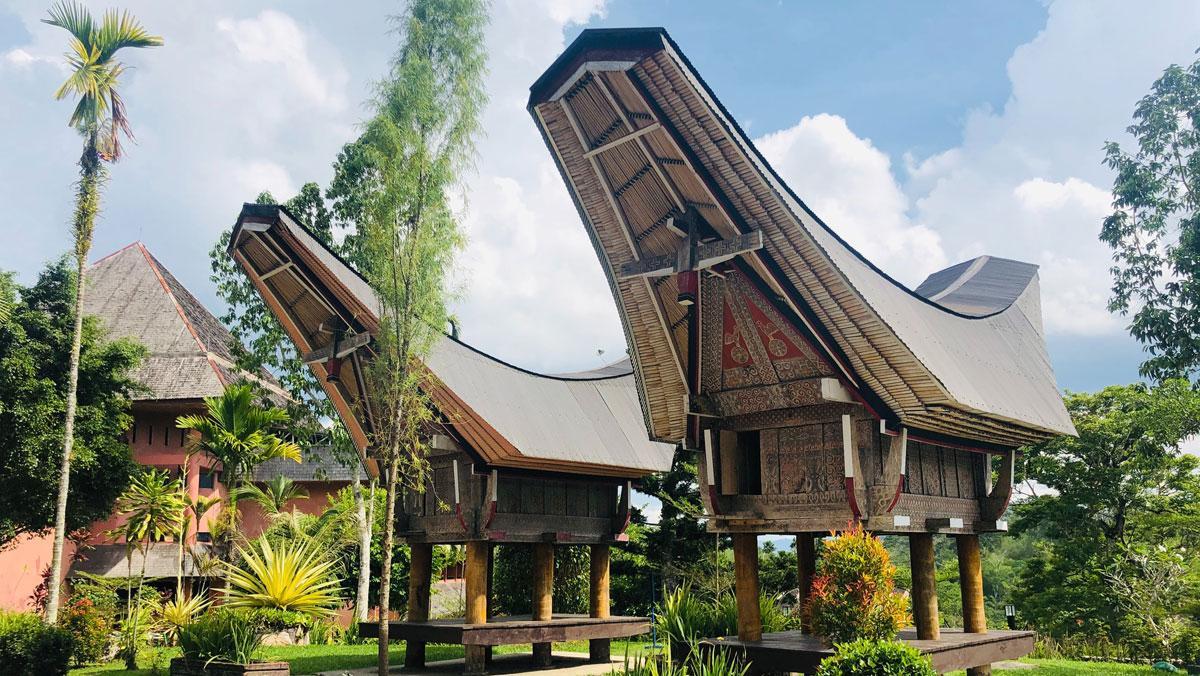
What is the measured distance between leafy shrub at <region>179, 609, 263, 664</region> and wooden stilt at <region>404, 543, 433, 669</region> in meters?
3.69

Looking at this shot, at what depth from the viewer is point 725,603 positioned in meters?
11.8

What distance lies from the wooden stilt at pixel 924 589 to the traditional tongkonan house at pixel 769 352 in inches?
1.0

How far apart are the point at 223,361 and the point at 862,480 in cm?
2062

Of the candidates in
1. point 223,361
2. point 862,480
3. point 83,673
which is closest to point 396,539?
point 83,673

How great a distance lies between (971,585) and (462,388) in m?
7.70

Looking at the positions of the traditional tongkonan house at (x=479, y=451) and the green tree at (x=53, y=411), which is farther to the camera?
the green tree at (x=53, y=411)

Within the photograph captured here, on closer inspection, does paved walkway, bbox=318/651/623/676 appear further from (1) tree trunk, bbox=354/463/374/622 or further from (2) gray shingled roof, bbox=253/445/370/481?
(2) gray shingled roof, bbox=253/445/370/481

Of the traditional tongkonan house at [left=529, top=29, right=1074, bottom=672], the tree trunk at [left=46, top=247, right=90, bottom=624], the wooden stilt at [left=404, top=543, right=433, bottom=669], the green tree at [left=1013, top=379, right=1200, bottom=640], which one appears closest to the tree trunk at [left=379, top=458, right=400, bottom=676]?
the traditional tongkonan house at [left=529, top=29, right=1074, bottom=672]

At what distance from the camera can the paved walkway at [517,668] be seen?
13664 millimetres

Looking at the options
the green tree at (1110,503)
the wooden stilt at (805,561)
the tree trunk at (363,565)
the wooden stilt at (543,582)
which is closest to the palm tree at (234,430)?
the tree trunk at (363,565)

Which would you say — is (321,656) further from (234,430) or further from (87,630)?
(234,430)

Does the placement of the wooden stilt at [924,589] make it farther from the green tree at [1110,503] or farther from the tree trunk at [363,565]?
the tree trunk at [363,565]

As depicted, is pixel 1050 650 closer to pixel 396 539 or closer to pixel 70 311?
pixel 396 539

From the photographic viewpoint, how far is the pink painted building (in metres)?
21.2
